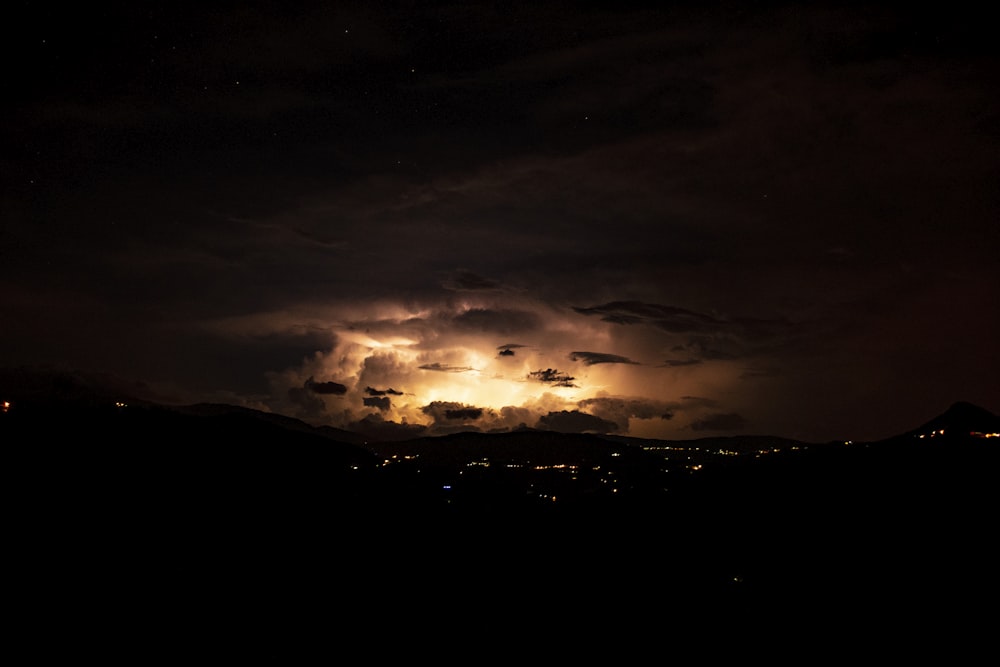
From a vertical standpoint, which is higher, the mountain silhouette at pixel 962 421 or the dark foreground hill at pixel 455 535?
the mountain silhouette at pixel 962 421

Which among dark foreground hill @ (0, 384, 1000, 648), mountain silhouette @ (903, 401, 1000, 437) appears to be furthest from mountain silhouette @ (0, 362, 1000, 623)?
mountain silhouette @ (903, 401, 1000, 437)

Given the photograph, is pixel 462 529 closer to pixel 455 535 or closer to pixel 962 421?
pixel 455 535

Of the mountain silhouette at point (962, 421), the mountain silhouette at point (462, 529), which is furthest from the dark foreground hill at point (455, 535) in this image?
the mountain silhouette at point (962, 421)

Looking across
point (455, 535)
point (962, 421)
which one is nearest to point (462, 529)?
point (455, 535)

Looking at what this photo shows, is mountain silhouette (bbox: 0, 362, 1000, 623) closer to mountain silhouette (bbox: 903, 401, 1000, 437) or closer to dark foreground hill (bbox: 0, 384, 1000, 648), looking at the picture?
dark foreground hill (bbox: 0, 384, 1000, 648)

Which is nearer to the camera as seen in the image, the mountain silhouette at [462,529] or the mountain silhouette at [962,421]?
the mountain silhouette at [462,529]

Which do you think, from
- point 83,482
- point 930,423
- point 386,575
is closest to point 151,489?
point 83,482

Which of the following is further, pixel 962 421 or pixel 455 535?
pixel 962 421

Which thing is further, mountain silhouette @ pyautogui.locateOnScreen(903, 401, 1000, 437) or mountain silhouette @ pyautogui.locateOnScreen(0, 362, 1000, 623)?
mountain silhouette @ pyautogui.locateOnScreen(903, 401, 1000, 437)

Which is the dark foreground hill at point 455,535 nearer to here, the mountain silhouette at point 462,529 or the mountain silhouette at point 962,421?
the mountain silhouette at point 462,529
